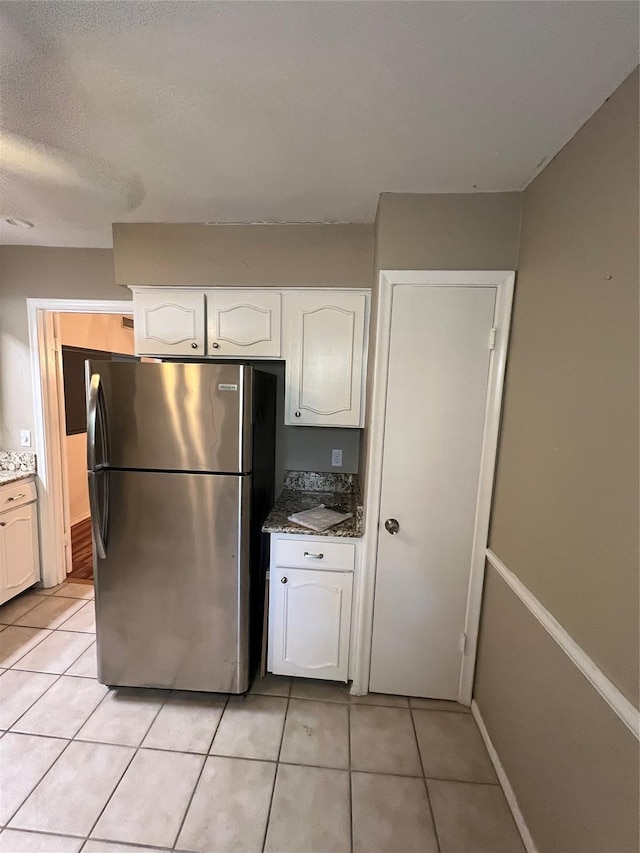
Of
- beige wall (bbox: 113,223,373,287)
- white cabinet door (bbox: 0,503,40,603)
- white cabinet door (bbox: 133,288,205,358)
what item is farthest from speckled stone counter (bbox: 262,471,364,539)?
white cabinet door (bbox: 0,503,40,603)

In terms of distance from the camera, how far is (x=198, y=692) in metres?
1.83

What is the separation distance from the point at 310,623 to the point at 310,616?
1.5 inches

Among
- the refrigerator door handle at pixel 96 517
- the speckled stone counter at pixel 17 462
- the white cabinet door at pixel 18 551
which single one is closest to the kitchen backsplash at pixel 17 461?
the speckled stone counter at pixel 17 462

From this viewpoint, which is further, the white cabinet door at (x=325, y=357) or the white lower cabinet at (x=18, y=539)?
the white lower cabinet at (x=18, y=539)

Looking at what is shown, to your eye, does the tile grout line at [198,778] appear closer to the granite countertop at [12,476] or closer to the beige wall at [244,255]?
the granite countertop at [12,476]

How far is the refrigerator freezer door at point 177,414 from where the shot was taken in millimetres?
1573

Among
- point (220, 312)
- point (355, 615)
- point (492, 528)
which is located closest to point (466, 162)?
point (220, 312)

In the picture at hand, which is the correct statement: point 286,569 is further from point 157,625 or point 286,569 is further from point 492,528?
point 492,528

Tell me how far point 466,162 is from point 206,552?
1936 millimetres

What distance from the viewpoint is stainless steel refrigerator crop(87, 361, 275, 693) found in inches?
62.4

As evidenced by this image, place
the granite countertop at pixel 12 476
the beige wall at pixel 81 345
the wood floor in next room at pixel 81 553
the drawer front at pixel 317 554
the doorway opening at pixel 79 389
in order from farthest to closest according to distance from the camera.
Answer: the beige wall at pixel 81 345 < the doorway opening at pixel 79 389 < the wood floor in next room at pixel 81 553 < the granite countertop at pixel 12 476 < the drawer front at pixel 317 554

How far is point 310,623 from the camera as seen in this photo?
1796mm

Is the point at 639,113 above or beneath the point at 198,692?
above

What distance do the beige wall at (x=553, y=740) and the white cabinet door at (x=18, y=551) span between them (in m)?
2.87
